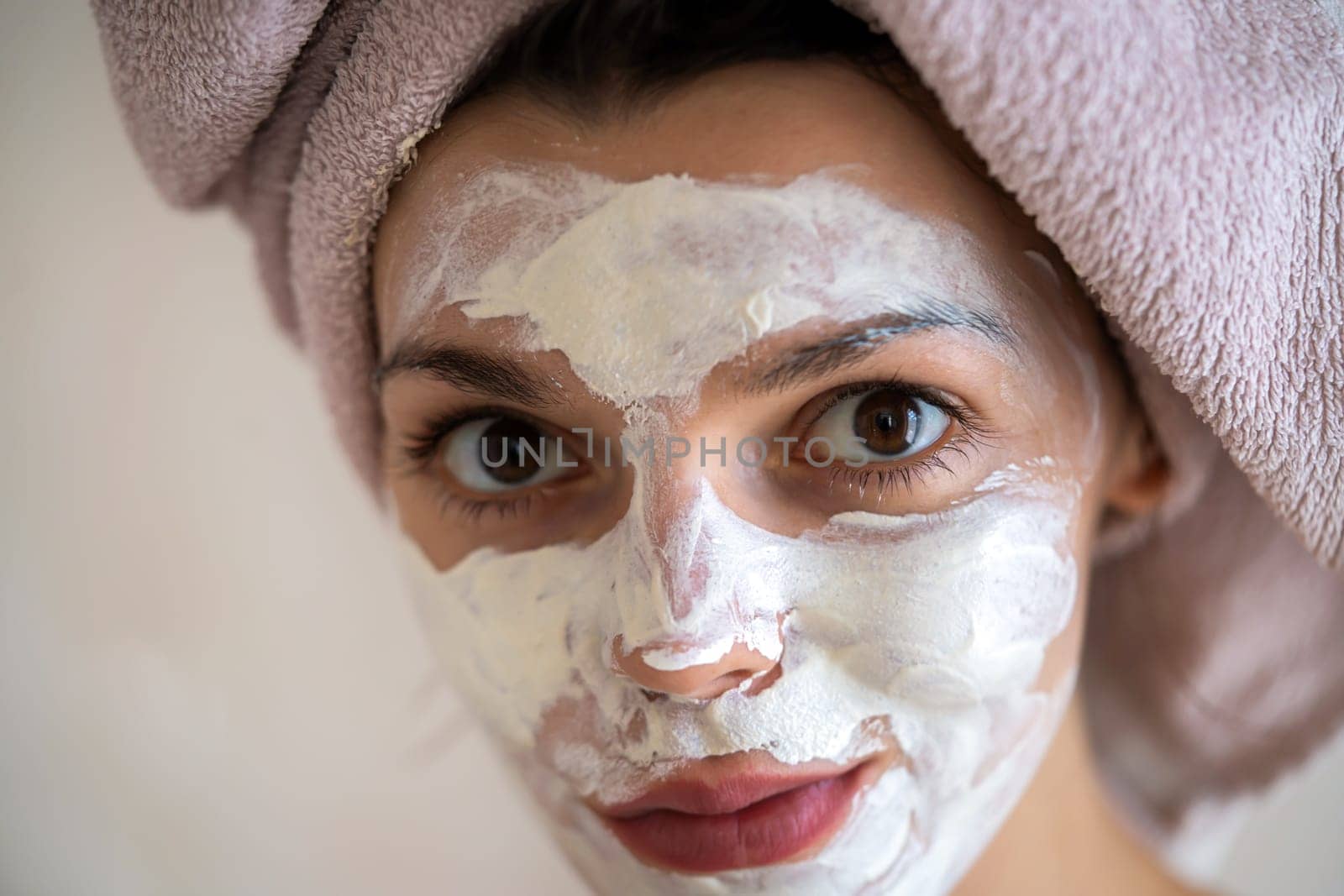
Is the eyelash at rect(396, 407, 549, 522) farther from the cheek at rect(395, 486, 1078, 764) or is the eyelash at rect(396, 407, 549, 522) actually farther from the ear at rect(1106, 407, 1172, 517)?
the ear at rect(1106, 407, 1172, 517)

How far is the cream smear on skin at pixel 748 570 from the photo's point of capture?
532mm

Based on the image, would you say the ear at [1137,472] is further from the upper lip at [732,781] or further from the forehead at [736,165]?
the upper lip at [732,781]

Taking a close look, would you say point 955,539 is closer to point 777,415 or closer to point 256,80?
point 777,415

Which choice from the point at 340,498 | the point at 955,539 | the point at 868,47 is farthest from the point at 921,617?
the point at 340,498

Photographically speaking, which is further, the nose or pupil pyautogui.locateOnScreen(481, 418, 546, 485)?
pupil pyautogui.locateOnScreen(481, 418, 546, 485)

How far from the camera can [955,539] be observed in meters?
0.57

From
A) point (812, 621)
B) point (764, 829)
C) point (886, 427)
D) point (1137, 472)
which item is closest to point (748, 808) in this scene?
Result: point (764, 829)

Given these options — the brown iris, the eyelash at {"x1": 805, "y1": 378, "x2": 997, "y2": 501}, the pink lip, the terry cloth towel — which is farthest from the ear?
the brown iris

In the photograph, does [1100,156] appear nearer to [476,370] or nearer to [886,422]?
[886,422]

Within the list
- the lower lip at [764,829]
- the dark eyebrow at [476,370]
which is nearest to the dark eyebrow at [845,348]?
the dark eyebrow at [476,370]

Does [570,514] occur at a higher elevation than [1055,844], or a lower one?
higher

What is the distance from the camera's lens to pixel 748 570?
54 cm

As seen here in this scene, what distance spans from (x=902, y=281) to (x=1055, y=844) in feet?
1.59

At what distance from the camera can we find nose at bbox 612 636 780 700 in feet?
1.72
